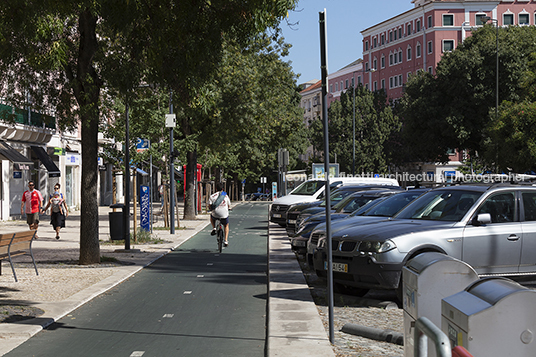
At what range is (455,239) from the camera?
949 cm

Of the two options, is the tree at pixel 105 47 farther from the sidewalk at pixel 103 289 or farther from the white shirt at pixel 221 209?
the white shirt at pixel 221 209

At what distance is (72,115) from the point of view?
48.7ft

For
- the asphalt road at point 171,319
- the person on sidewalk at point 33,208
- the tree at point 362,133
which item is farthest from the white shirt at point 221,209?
the tree at point 362,133

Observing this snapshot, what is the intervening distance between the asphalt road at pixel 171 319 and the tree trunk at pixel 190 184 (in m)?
19.7

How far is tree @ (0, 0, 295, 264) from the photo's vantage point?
393 inches

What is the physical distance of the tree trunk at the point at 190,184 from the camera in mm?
34094

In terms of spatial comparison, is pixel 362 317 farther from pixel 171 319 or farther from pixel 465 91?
pixel 465 91

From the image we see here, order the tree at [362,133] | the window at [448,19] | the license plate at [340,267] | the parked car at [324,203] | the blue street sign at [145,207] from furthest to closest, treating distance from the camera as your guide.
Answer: the window at [448,19], the tree at [362,133], the blue street sign at [145,207], the parked car at [324,203], the license plate at [340,267]

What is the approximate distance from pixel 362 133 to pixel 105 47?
5913cm

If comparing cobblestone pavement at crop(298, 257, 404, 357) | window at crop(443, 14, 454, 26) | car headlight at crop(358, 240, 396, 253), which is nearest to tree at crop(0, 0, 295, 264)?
car headlight at crop(358, 240, 396, 253)

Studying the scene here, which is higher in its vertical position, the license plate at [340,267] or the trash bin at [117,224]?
the trash bin at [117,224]

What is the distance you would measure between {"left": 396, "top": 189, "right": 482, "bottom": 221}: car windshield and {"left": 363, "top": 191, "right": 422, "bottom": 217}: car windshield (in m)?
1.45

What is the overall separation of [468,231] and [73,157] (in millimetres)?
38450

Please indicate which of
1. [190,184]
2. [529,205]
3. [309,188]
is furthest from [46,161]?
[529,205]
